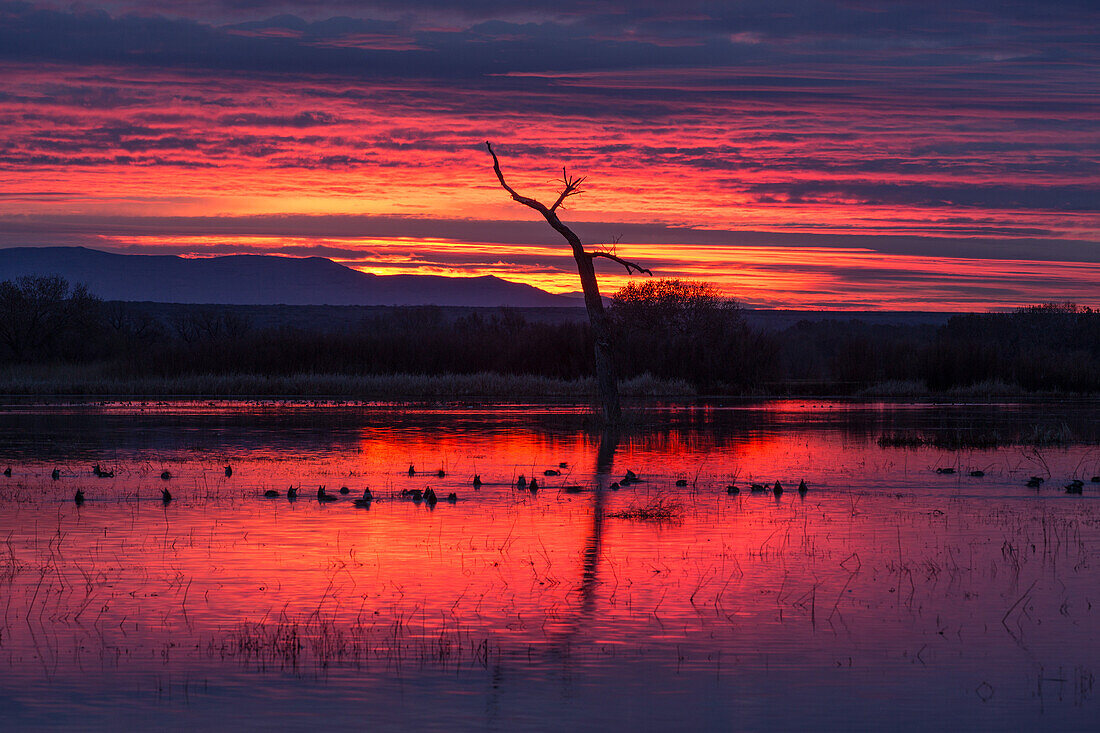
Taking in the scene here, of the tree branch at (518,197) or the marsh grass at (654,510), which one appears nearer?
the marsh grass at (654,510)

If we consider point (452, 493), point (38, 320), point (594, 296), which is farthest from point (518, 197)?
point (38, 320)

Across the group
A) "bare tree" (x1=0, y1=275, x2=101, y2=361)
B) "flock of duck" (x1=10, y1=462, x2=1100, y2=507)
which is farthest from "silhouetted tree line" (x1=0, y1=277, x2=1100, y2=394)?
"flock of duck" (x1=10, y1=462, x2=1100, y2=507)

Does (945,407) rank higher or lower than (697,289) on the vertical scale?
lower

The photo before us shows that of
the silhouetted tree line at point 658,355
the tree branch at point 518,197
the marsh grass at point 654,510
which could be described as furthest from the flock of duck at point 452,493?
the silhouetted tree line at point 658,355

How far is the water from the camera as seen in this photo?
26.2 feet

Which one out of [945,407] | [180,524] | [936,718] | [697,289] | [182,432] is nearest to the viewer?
[936,718]

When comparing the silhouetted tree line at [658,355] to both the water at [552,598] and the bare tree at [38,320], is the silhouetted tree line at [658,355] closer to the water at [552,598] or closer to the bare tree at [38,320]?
the bare tree at [38,320]

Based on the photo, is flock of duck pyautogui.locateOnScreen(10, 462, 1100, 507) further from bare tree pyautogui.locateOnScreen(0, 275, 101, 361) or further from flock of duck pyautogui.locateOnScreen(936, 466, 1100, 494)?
bare tree pyautogui.locateOnScreen(0, 275, 101, 361)

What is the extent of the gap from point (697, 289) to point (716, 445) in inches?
1270

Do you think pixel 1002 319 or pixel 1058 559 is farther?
pixel 1002 319

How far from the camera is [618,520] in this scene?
15797mm

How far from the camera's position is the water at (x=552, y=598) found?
26.2 feet

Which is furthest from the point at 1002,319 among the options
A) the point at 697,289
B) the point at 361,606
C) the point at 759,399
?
the point at 361,606

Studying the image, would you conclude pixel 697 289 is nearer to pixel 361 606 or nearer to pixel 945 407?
pixel 945 407
